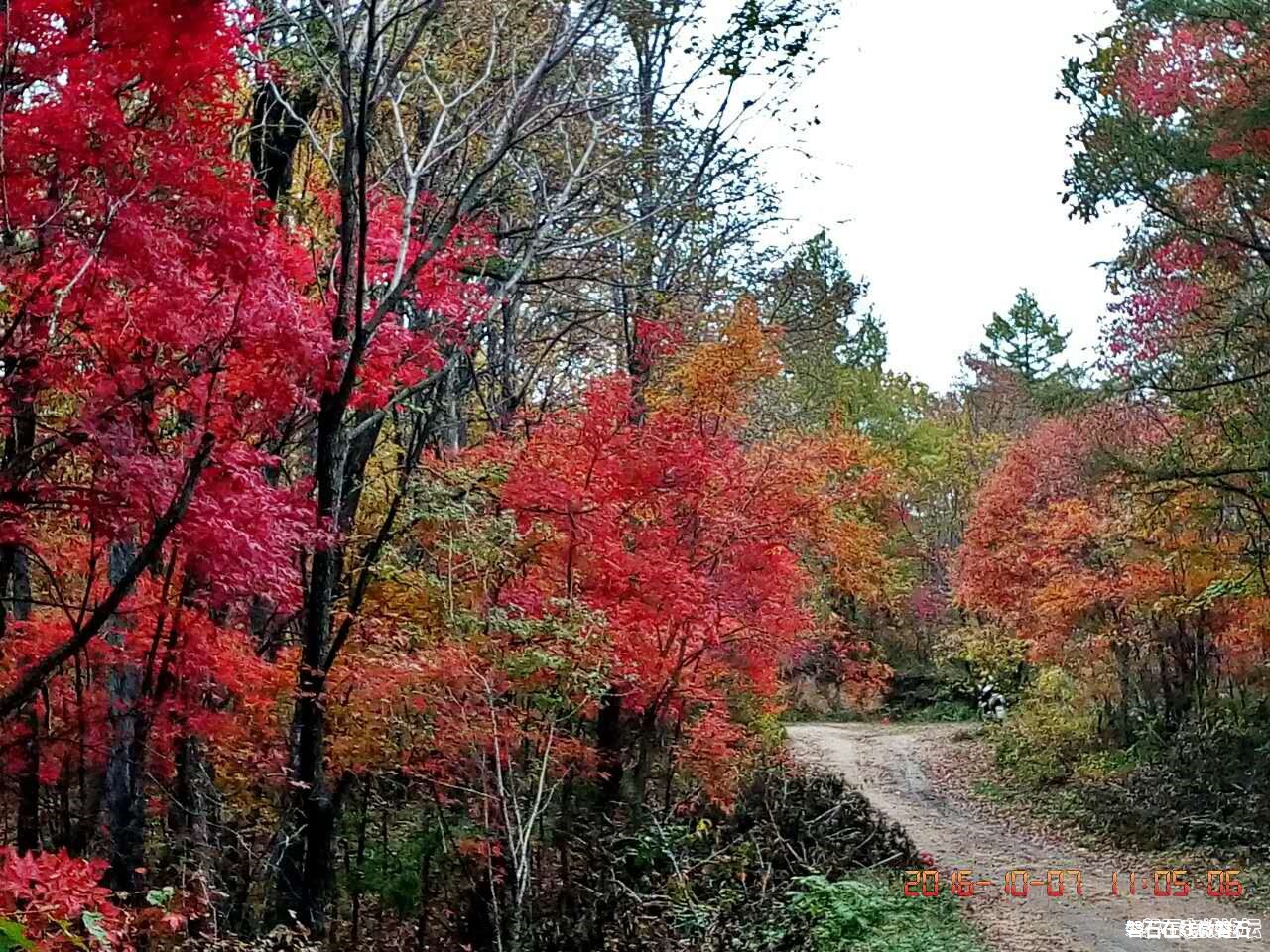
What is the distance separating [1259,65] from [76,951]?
10606 millimetres

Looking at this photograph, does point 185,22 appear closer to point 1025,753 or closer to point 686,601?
point 686,601

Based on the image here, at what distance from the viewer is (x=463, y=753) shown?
924cm

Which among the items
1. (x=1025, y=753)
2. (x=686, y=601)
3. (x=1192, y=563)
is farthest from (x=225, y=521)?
(x=1025, y=753)

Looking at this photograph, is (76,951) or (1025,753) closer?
(76,951)

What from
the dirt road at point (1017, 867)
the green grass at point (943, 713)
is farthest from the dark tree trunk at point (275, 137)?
the green grass at point (943, 713)

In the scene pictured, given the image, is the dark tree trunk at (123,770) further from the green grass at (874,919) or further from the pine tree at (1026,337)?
the pine tree at (1026,337)

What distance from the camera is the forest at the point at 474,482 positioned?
6.12 m

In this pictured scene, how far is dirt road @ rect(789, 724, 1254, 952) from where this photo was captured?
8.42 meters

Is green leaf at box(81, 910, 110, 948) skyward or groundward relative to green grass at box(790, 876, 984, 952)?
skyward

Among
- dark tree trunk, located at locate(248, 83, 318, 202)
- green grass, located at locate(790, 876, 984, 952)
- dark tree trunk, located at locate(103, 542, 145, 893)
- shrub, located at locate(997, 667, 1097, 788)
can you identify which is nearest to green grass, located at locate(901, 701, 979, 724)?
shrub, located at locate(997, 667, 1097, 788)

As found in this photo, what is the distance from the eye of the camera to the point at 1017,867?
1182 cm

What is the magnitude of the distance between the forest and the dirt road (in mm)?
609

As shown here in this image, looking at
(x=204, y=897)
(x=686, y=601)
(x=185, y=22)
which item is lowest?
(x=204, y=897)

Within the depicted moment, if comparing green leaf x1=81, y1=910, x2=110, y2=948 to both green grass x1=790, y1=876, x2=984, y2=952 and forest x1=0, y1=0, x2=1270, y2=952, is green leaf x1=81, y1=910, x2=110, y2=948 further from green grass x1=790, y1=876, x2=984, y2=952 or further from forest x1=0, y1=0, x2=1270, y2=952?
green grass x1=790, y1=876, x2=984, y2=952
